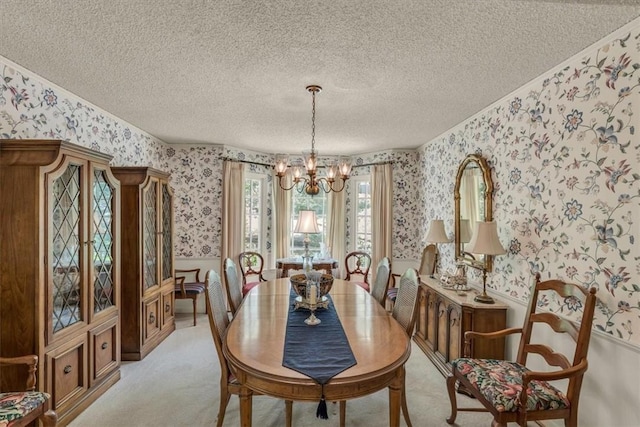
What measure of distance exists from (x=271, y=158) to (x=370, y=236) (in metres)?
2.06

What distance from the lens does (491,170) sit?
3025 millimetres

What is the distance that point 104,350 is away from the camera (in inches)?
107

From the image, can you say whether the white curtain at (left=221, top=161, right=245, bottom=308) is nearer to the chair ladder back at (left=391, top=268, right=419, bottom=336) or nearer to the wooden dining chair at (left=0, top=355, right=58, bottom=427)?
the wooden dining chair at (left=0, top=355, right=58, bottom=427)

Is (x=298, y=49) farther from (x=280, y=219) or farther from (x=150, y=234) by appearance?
(x=280, y=219)

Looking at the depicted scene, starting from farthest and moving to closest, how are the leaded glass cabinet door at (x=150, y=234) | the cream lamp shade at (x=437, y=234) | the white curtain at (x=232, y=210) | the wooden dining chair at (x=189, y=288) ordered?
the white curtain at (x=232, y=210)
the wooden dining chair at (x=189, y=288)
the cream lamp shade at (x=437, y=234)
the leaded glass cabinet door at (x=150, y=234)

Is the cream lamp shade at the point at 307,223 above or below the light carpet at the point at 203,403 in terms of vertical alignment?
above

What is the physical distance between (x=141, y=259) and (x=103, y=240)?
0.64 metres

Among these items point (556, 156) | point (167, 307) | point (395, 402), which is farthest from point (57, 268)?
point (556, 156)

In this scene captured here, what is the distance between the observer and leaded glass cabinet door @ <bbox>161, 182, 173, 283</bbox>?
390 centimetres

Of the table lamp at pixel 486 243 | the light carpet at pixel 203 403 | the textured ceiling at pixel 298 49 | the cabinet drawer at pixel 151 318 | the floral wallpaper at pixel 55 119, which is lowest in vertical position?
the light carpet at pixel 203 403

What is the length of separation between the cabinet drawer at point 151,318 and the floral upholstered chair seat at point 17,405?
1.57 m

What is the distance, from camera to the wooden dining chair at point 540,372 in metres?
1.77

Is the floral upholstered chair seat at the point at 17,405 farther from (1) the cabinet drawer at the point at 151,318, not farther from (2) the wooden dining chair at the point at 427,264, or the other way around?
(2) the wooden dining chair at the point at 427,264

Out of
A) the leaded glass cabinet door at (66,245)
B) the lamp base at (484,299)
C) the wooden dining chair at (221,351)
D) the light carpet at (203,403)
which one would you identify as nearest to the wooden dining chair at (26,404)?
the leaded glass cabinet door at (66,245)
